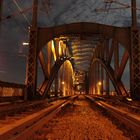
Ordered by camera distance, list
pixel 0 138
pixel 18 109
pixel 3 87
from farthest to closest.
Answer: pixel 3 87 → pixel 18 109 → pixel 0 138

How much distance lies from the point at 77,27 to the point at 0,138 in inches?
839

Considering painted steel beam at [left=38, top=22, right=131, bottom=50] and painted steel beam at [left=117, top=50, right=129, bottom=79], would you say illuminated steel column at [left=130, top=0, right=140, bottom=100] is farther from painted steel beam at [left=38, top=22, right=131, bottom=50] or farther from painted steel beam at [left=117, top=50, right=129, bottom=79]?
painted steel beam at [left=117, top=50, right=129, bottom=79]

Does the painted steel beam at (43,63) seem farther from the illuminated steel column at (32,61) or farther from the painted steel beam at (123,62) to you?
the painted steel beam at (123,62)

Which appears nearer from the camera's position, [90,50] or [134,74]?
[134,74]

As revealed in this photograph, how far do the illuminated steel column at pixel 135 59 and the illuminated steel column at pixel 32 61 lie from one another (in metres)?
7.64

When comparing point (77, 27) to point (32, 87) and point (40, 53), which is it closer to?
point (40, 53)

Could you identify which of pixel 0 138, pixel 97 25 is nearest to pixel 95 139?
pixel 0 138

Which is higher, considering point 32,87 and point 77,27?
point 77,27

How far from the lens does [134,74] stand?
846 inches

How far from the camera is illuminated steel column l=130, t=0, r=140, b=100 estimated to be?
21172 millimetres

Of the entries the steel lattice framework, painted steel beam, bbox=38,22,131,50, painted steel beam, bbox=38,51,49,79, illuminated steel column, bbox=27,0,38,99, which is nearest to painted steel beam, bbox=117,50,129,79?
the steel lattice framework

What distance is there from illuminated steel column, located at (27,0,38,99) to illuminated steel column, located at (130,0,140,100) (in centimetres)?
764

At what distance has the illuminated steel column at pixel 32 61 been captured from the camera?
21.5m

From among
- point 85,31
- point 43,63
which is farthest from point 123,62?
point 43,63
